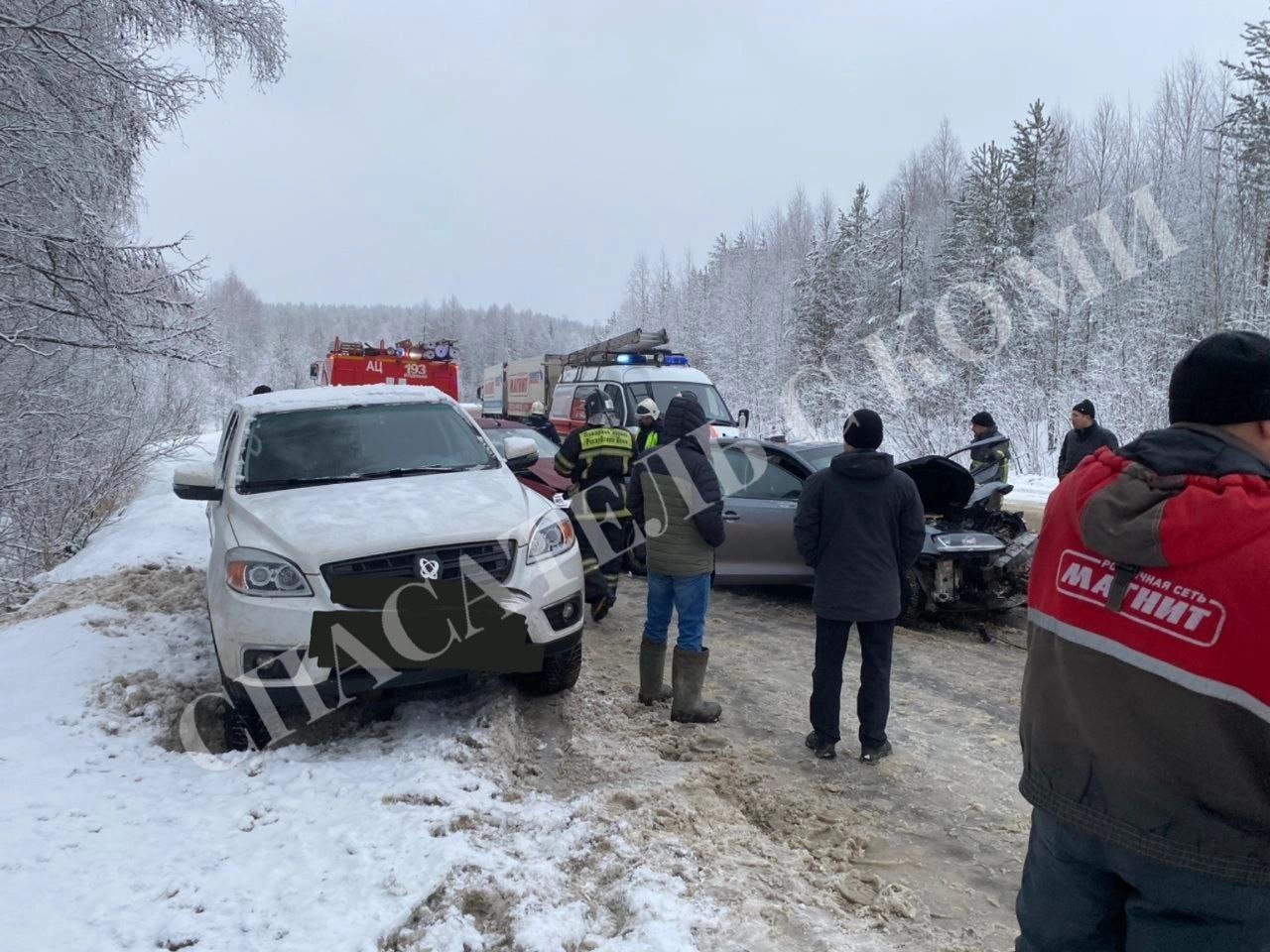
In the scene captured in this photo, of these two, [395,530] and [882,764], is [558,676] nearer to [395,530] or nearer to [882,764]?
[395,530]

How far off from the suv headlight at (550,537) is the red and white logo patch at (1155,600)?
300 centimetres

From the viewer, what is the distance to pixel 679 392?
14.2 meters

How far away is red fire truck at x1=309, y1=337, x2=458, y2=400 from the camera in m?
18.0

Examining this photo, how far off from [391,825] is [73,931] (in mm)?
1068

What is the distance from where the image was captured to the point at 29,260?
6.32 metres

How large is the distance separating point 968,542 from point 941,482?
2.25ft

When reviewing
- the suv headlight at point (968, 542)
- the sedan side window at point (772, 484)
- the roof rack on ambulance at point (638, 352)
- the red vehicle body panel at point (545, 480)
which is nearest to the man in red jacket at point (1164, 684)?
the suv headlight at point (968, 542)

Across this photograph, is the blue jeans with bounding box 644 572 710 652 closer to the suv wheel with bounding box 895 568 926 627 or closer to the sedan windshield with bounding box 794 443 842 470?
the suv wheel with bounding box 895 568 926 627

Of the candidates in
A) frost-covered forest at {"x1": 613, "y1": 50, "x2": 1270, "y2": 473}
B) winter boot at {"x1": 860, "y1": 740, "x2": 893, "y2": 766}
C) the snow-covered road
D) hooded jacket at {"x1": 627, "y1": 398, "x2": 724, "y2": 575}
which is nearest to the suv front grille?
the snow-covered road

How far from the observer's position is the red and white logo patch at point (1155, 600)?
152 centimetres

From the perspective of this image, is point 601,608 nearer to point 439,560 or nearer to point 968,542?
point 968,542

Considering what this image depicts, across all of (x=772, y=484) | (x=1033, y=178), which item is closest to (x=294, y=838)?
(x=772, y=484)

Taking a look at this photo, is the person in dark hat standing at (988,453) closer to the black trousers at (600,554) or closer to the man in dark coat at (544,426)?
the black trousers at (600,554)

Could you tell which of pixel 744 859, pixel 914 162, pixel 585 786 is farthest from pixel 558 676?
pixel 914 162
